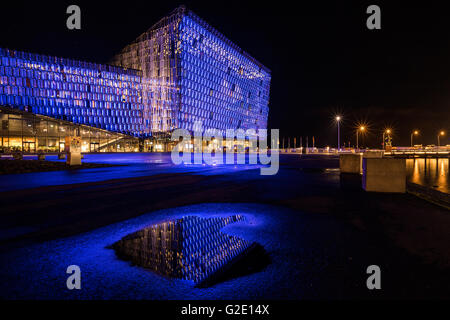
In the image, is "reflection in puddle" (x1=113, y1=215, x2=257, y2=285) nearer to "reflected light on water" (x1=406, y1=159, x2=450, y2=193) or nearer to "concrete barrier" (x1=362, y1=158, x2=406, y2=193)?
"concrete barrier" (x1=362, y1=158, x2=406, y2=193)

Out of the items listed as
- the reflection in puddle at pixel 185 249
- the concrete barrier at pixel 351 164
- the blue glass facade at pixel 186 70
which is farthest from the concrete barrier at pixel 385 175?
the blue glass facade at pixel 186 70

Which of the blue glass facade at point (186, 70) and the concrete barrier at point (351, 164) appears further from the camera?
the blue glass facade at point (186, 70)

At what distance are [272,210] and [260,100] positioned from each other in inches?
4879

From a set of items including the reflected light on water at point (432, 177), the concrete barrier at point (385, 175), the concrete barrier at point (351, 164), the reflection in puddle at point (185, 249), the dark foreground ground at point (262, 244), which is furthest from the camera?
the concrete barrier at point (351, 164)

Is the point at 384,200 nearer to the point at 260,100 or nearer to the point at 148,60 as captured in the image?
the point at 148,60

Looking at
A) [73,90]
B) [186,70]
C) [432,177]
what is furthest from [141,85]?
[432,177]

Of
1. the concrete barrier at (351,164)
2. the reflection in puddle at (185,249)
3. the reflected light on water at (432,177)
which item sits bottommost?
the reflection in puddle at (185,249)

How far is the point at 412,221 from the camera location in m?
6.17

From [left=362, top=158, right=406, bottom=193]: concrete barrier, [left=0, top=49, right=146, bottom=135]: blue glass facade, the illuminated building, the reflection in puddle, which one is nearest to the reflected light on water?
[left=362, top=158, right=406, bottom=193]: concrete barrier

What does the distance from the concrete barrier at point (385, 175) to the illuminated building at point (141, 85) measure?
243 feet

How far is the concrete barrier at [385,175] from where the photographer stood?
1009cm

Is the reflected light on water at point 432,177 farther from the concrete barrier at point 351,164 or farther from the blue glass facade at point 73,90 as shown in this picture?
the blue glass facade at point 73,90

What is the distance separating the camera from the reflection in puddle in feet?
12.4
